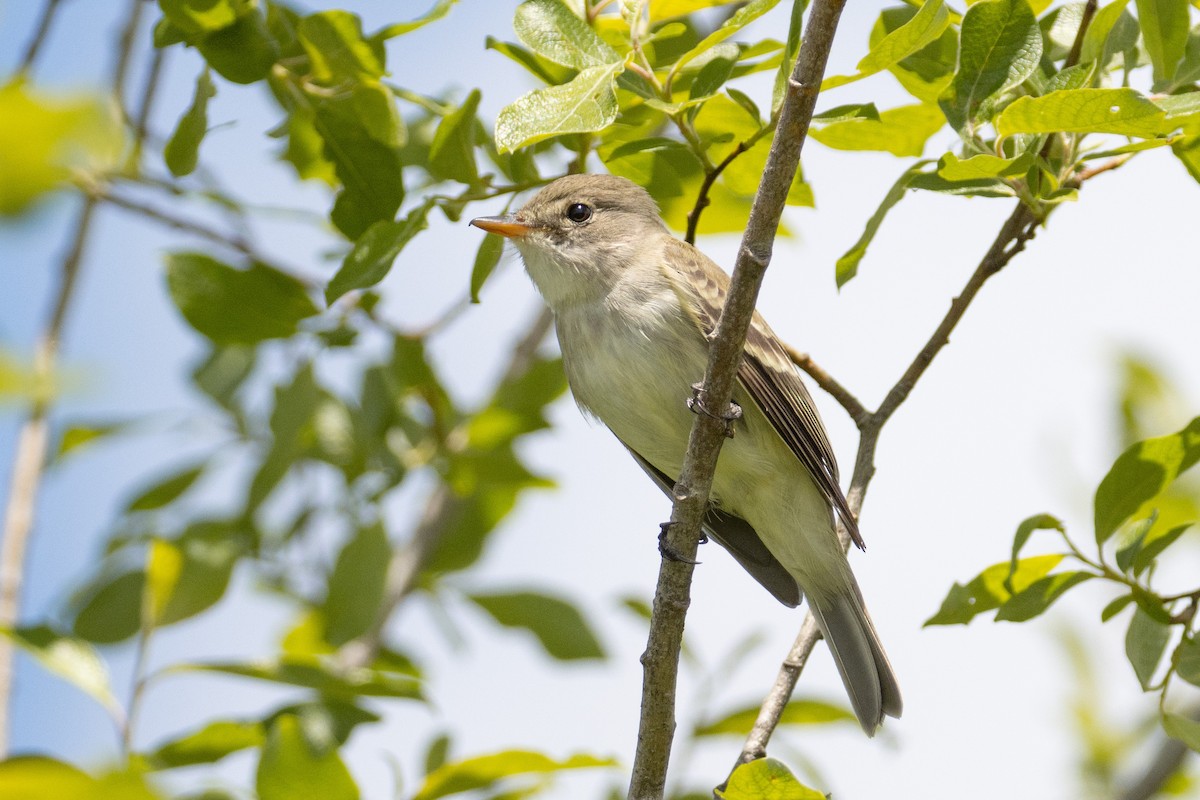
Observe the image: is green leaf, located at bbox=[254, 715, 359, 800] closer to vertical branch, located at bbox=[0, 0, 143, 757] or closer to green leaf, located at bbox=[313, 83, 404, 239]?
vertical branch, located at bbox=[0, 0, 143, 757]

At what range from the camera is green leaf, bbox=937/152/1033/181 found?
7.86ft

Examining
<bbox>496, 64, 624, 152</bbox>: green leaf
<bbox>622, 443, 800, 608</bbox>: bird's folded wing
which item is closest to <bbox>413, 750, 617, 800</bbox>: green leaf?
<bbox>622, 443, 800, 608</bbox>: bird's folded wing

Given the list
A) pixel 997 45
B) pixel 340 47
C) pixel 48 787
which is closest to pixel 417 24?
pixel 340 47

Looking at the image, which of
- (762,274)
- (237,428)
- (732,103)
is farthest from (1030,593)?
(237,428)

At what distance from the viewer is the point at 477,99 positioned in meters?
2.91

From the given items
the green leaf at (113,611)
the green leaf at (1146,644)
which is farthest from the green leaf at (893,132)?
the green leaf at (113,611)

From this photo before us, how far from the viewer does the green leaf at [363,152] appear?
3.05m

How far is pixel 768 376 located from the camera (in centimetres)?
377

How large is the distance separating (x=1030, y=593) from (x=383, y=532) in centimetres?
206

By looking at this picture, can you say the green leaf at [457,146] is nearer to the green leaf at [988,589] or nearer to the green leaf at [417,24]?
the green leaf at [417,24]

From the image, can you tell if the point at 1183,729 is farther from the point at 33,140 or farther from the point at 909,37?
the point at 33,140

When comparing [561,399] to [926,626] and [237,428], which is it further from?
[926,626]

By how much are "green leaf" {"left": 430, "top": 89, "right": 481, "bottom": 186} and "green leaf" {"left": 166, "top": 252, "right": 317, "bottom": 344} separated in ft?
2.91

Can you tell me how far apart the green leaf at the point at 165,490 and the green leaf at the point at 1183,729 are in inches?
132
